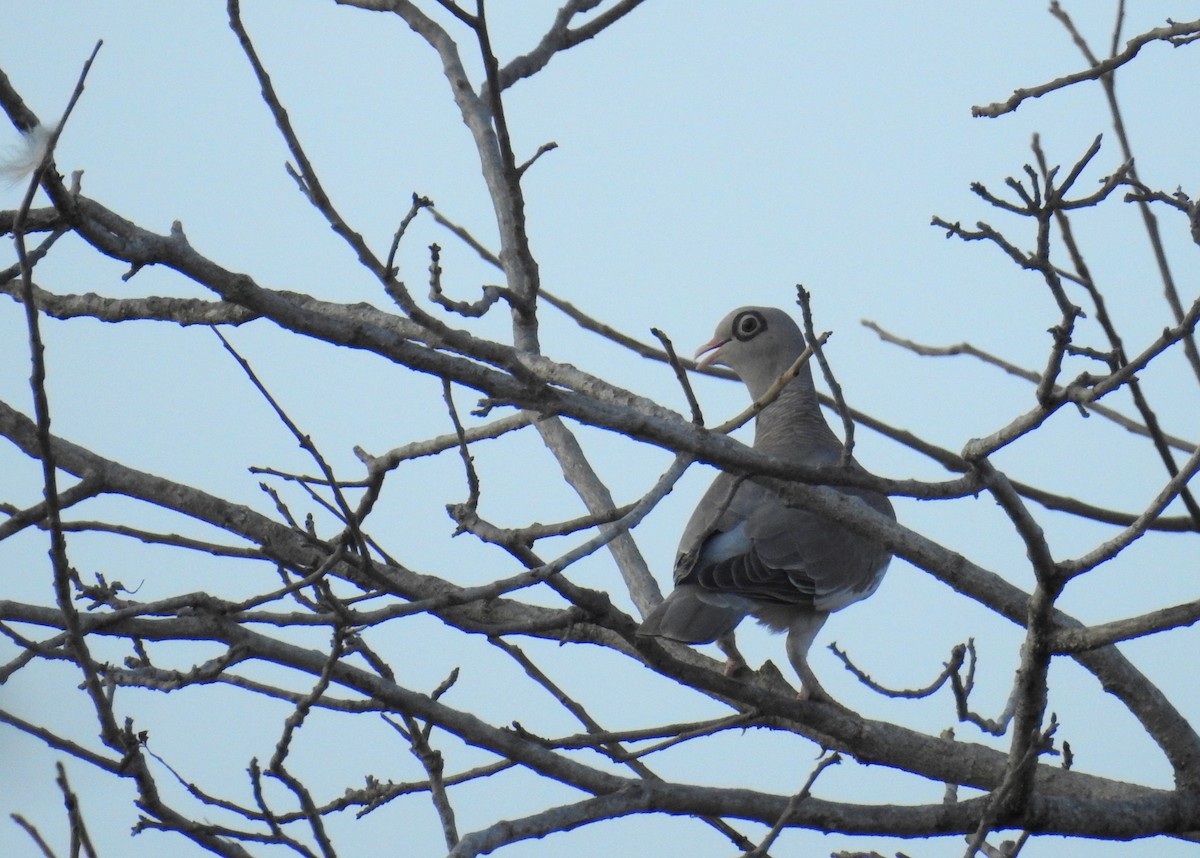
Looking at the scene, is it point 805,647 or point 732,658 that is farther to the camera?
point 805,647

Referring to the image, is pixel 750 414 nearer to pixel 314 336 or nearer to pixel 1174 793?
pixel 314 336

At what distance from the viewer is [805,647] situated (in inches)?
204

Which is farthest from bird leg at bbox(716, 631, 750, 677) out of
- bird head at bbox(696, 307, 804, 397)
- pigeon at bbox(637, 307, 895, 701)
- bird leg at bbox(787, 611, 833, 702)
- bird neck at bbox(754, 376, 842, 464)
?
bird head at bbox(696, 307, 804, 397)

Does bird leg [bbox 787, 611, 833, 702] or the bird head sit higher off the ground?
the bird head

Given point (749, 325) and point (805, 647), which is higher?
point (749, 325)

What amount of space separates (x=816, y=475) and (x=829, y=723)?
936 mm

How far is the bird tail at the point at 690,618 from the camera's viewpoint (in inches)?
173

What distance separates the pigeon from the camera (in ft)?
14.9

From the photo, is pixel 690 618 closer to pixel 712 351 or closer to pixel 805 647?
pixel 805 647

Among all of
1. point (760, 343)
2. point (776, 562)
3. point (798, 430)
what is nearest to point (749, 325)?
point (760, 343)

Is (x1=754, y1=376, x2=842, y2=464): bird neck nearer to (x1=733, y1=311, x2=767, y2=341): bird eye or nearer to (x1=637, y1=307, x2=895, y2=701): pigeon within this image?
(x1=637, y1=307, x2=895, y2=701): pigeon

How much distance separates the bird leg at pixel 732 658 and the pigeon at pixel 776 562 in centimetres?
4

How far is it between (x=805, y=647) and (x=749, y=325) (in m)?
2.06

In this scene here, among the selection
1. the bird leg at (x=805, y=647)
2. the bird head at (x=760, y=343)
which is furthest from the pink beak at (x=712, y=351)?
the bird leg at (x=805, y=647)
